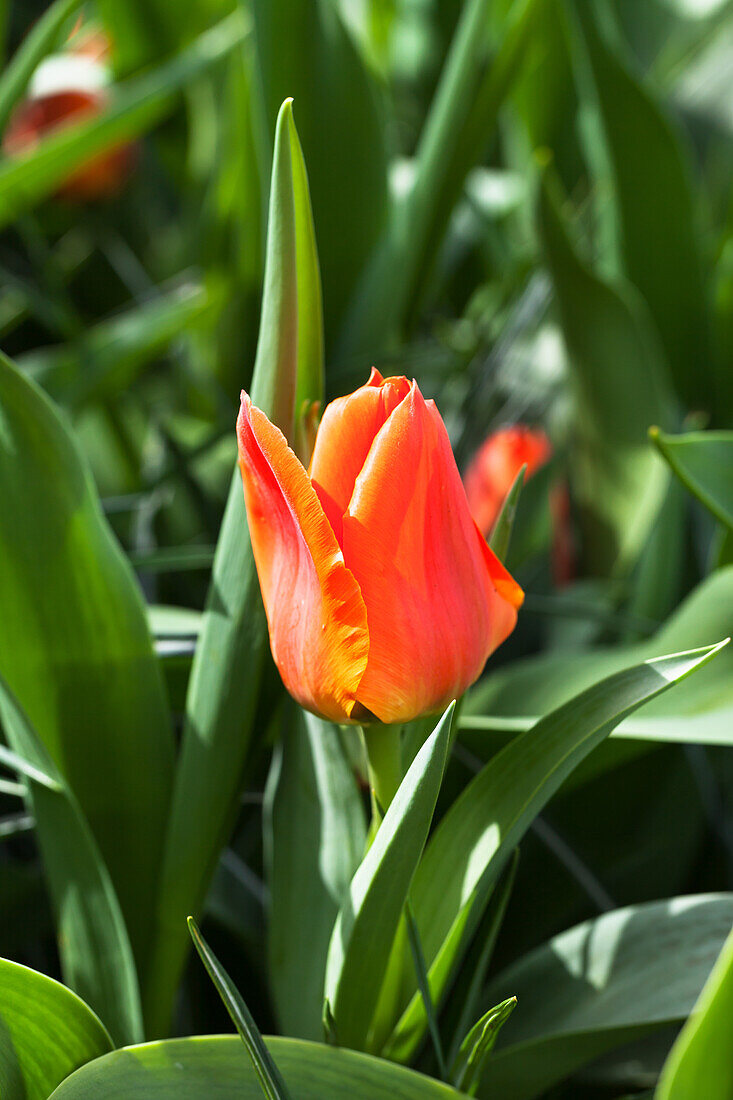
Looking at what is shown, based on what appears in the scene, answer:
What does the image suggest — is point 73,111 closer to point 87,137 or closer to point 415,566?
point 87,137

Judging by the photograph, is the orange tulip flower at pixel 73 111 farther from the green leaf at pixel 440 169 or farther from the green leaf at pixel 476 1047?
the green leaf at pixel 476 1047

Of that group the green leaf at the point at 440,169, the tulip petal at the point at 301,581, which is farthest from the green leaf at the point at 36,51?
the tulip petal at the point at 301,581

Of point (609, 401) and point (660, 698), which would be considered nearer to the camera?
point (660, 698)

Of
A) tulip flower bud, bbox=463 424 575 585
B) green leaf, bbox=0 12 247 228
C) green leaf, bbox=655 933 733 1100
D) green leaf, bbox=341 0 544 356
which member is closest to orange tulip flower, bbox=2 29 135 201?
green leaf, bbox=0 12 247 228

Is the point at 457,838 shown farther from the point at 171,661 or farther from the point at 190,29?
the point at 190,29

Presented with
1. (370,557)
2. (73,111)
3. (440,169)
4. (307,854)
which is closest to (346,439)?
(370,557)

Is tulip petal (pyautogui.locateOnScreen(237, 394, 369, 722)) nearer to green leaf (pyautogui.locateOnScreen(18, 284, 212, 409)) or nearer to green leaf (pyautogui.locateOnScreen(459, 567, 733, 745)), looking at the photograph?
green leaf (pyautogui.locateOnScreen(459, 567, 733, 745))

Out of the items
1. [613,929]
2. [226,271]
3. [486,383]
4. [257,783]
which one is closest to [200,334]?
[226,271]
